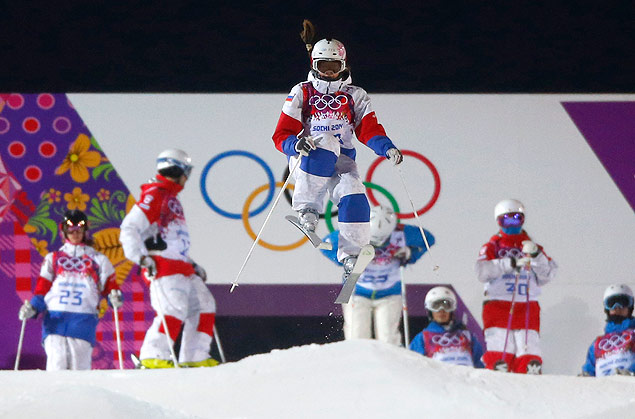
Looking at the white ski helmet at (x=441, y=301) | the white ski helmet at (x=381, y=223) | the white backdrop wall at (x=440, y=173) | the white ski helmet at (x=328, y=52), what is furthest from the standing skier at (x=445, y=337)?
the white ski helmet at (x=328, y=52)

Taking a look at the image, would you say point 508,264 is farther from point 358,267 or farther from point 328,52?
point 328,52

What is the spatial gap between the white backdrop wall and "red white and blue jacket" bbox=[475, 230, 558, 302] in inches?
21.5

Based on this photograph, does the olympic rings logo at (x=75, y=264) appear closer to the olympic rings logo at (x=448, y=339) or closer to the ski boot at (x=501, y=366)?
the olympic rings logo at (x=448, y=339)

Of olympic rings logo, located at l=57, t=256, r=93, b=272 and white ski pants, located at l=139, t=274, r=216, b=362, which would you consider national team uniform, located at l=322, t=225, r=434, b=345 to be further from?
olympic rings logo, located at l=57, t=256, r=93, b=272

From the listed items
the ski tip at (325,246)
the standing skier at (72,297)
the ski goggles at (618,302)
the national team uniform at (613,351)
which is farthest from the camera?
the ski goggles at (618,302)

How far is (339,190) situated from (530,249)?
8.22 ft

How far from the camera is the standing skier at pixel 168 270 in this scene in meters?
6.91

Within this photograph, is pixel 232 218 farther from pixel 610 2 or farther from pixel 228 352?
pixel 610 2

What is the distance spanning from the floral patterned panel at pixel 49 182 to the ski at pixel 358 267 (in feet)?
10.7

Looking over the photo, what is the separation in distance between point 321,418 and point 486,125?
4.26 m

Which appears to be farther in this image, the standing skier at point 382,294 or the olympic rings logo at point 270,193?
the olympic rings logo at point 270,193

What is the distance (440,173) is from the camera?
8430 millimetres

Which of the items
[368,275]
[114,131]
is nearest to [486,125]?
[368,275]

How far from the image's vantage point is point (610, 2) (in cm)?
803
